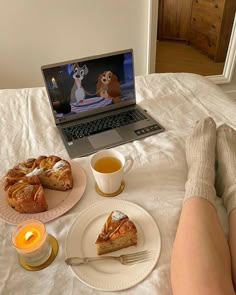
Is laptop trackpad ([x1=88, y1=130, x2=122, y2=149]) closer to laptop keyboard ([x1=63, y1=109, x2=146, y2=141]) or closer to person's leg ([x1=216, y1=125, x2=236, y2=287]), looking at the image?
laptop keyboard ([x1=63, y1=109, x2=146, y2=141])

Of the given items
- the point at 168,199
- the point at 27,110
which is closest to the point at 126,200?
the point at 168,199

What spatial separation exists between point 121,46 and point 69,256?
1656 mm

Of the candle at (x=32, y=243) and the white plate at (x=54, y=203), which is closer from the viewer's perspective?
the candle at (x=32, y=243)

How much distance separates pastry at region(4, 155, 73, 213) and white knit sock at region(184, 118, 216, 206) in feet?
1.06

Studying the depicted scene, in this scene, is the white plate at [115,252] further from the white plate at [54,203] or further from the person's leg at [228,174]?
the person's leg at [228,174]

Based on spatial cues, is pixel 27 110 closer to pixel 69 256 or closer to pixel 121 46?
pixel 69 256

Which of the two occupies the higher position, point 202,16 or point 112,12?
point 112,12

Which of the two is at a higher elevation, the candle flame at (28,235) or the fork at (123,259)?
the candle flame at (28,235)

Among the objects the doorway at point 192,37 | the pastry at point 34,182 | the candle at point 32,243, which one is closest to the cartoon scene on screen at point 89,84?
the pastry at point 34,182

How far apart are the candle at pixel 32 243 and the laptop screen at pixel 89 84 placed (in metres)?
0.49

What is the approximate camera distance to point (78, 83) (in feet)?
3.07

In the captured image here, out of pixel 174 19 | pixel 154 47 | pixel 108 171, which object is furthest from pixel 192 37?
pixel 108 171

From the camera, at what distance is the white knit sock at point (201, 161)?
628 millimetres

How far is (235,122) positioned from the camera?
93 centimetres
